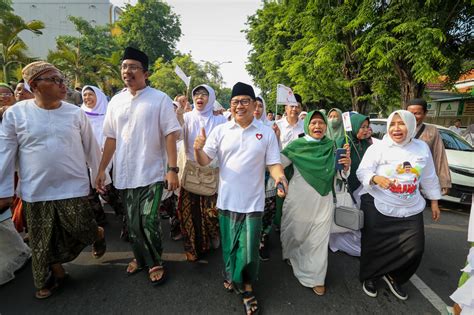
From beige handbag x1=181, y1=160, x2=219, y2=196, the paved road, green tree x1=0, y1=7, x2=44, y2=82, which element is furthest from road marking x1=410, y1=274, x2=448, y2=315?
green tree x1=0, y1=7, x2=44, y2=82

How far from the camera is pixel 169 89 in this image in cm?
2328

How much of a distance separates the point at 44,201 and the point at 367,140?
12.3 ft

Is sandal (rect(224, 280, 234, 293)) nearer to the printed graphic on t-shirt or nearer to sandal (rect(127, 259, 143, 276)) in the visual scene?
sandal (rect(127, 259, 143, 276))

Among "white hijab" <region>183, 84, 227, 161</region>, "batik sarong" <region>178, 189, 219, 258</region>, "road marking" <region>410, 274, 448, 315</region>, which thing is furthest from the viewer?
"white hijab" <region>183, 84, 227, 161</region>

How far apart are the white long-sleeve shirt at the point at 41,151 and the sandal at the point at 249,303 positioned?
5.77 feet

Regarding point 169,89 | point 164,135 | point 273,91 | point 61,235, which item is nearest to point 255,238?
point 164,135

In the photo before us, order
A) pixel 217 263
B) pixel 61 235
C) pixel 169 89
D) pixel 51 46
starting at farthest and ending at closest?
pixel 51 46, pixel 169 89, pixel 217 263, pixel 61 235

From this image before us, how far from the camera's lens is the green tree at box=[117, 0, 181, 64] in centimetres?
2838

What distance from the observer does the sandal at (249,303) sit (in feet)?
7.20

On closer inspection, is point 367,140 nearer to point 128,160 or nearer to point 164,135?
point 164,135

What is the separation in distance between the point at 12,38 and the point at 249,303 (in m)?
16.6

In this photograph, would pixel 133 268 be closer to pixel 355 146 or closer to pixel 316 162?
pixel 316 162

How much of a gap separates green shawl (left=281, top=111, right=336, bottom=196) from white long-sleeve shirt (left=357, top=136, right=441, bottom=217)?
0.30m

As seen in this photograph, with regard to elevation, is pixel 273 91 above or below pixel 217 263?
above
